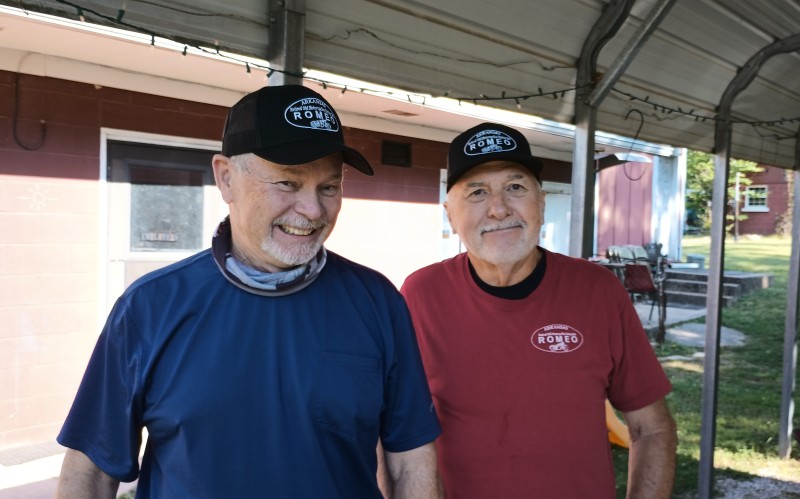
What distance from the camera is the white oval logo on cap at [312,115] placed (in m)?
1.38

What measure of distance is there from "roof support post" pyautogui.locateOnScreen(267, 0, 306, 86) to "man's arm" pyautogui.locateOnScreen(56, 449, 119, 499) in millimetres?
1075

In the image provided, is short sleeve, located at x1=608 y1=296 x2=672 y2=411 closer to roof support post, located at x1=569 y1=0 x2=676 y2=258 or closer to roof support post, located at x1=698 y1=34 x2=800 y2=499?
roof support post, located at x1=569 y1=0 x2=676 y2=258

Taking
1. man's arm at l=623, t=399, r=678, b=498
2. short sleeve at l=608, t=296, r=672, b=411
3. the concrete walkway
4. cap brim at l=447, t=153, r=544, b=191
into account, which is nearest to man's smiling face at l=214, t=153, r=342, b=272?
cap brim at l=447, t=153, r=544, b=191

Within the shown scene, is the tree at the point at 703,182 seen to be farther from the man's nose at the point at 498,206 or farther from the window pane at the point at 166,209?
the man's nose at the point at 498,206

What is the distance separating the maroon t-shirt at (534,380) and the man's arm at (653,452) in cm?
5

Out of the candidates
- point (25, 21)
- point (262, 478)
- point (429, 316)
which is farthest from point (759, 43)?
point (25, 21)

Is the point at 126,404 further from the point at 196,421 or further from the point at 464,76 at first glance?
the point at 464,76

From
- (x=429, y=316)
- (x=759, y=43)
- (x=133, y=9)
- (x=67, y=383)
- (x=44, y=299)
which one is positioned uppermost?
(x=759, y=43)

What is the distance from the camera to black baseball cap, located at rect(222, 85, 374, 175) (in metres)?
1.35

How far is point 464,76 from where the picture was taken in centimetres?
248

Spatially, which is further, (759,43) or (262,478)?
(759,43)

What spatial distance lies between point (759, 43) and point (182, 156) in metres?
4.38

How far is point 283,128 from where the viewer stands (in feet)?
4.45

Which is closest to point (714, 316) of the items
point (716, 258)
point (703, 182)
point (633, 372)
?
point (716, 258)
